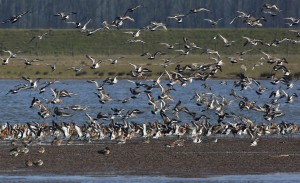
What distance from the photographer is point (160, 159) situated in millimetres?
29438

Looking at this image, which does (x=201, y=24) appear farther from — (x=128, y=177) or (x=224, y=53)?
(x=128, y=177)

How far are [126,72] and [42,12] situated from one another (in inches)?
3059

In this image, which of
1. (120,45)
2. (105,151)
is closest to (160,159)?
(105,151)

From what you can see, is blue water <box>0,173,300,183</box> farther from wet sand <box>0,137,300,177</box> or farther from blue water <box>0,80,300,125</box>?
blue water <box>0,80,300,125</box>

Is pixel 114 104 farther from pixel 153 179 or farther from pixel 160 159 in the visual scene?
pixel 153 179

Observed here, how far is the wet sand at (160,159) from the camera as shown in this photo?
27.1 meters

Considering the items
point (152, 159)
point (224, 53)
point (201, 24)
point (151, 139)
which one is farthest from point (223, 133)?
point (201, 24)

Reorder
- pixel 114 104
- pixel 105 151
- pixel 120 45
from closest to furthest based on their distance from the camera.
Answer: pixel 105 151 → pixel 114 104 → pixel 120 45

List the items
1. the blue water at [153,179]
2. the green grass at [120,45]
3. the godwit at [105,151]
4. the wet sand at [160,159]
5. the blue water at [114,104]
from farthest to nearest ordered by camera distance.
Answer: the green grass at [120,45] → the blue water at [114,104] → the godwit at [105,151] → the wet sand at [160,159] → the blue water at [153,179]

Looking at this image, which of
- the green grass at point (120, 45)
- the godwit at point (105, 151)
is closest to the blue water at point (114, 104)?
the godwit at point (105, 151)

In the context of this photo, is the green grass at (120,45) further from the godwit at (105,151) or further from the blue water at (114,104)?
the godwit at (105,151)

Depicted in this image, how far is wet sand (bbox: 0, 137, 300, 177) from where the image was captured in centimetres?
2712

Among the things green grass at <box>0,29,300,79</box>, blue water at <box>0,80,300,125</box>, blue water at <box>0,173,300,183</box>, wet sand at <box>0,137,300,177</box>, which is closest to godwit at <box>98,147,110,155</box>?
wet sand at <box>0,137,300,177</box>

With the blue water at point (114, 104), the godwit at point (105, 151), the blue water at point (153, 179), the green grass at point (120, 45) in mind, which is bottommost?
the green grass at point (120, 45)
